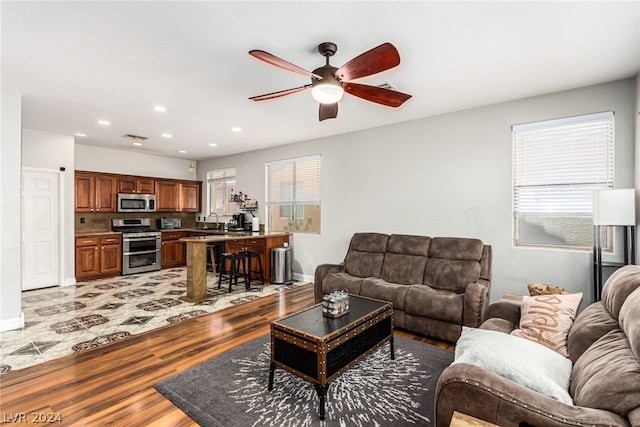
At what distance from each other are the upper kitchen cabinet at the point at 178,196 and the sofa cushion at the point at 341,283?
5171 mm

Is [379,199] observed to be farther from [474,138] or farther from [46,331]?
[46,331]

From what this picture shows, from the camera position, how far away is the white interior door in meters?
5.16

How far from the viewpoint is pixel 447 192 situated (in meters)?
4.30

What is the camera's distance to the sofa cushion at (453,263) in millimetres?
3602

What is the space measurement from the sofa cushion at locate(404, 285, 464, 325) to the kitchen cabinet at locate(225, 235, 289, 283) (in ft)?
10.2

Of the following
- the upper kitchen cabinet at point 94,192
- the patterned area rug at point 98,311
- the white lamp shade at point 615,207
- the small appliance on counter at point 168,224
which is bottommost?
the patterned area rug at point 98,311

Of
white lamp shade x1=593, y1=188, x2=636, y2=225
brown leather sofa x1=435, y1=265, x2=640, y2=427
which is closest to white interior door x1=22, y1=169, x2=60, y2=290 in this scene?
brown leather sofa x1=435, y1=265, x2=640, y2=427

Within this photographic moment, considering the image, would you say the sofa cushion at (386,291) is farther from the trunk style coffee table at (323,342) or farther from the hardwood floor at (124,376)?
the trunk style coffee table at (323,342)

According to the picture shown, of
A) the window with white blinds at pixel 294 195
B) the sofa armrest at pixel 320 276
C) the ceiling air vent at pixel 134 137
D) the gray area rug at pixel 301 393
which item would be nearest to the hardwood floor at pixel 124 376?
the gray area rug at pixel 301 393

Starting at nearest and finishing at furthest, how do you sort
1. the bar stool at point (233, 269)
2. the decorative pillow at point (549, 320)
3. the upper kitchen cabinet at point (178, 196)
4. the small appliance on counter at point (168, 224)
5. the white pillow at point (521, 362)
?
the white pillow at point (521, 362)
the decorative pillow at point (549, 320)
the bar stool at point (233, 269)
the upper kitchen cabinet at point (178, 196)
the small appliance on counter at point (168, 224)

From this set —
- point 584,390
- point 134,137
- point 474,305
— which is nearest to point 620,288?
point 584,390

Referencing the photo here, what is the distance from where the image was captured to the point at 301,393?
233 cm

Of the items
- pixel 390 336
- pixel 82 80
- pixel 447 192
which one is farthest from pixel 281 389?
pixel 82 80

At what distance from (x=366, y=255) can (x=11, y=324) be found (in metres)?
4.40
